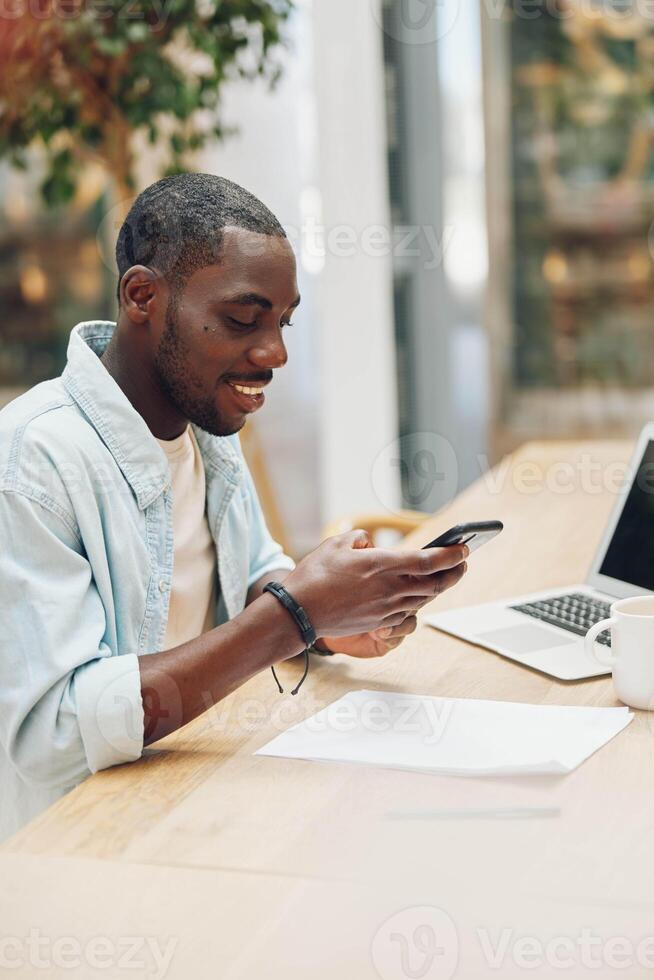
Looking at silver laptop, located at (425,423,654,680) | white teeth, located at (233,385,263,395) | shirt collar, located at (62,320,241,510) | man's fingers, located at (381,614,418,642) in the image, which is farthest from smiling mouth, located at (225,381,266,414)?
silver laptop, located at (425,423,654,680)

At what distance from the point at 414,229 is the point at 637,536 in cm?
267

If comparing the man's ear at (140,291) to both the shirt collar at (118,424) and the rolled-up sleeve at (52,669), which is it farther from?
the rolled-up sleeve at (52,669)

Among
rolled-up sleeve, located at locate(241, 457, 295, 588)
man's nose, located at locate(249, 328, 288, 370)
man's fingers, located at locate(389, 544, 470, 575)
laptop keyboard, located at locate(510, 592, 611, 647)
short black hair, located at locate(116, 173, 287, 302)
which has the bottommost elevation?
laptop keyboard, located at locate(510, 592, 611, 647)

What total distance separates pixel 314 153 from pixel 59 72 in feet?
4.35

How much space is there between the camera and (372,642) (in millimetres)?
1443

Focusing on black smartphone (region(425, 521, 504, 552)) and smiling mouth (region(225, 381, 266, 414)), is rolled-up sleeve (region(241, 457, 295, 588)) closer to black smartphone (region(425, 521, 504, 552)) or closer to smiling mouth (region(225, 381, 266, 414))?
smiling mouth (region(225, 381, 266, 414))

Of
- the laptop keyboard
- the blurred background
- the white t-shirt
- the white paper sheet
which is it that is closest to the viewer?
the white paper sheet

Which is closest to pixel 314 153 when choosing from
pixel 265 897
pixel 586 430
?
pixel 586 430

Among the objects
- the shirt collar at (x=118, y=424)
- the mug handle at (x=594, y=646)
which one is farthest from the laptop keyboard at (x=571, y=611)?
the shirt collar at (x=118, y=424)

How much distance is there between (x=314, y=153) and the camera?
3902mm

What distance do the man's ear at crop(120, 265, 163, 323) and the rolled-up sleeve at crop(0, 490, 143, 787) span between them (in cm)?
28

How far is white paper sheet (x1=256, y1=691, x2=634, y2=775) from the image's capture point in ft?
3.78

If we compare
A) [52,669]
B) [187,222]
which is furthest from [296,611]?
[187,222]

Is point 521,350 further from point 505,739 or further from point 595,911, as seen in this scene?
point 595,911
